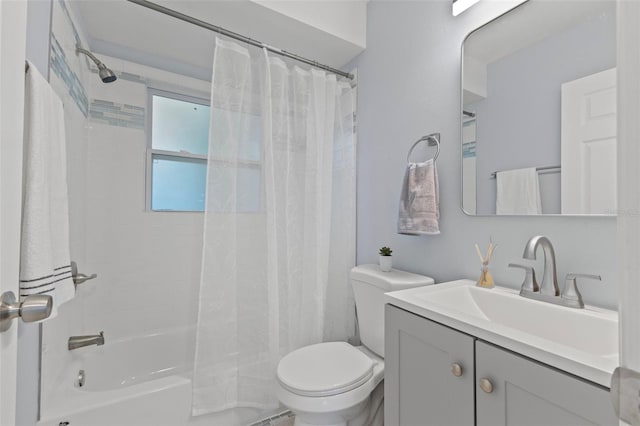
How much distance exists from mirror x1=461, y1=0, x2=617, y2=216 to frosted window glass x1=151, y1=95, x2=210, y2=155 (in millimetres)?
1841

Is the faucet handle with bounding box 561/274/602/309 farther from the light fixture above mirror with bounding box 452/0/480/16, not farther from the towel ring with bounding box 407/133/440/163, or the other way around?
the light fixture above mirror with bounding box 452/0/480/16

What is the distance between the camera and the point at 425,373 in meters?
0.89

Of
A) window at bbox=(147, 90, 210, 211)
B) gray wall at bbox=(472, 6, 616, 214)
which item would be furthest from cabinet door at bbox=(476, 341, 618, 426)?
window at bbox=(147, 90, 210, 211)

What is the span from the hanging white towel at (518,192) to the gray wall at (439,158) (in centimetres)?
4

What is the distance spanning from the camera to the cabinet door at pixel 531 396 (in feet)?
1.83

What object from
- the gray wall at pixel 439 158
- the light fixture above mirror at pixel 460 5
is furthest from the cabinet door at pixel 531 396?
the light fixture above mirror at pixel 460 5

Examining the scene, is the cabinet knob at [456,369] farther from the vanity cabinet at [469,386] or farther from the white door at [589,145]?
the white door at [589,145]

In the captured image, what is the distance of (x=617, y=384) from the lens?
29 cm

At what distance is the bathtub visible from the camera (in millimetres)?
1155

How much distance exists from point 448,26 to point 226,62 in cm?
113

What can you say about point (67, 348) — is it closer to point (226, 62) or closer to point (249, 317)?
point (249, 317)

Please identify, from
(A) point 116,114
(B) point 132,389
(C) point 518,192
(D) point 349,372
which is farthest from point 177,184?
(C) point 518,192

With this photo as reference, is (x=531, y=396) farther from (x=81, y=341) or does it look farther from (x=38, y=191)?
(x=81, y=341)

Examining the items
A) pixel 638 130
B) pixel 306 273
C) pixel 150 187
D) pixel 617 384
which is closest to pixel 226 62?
pixel 150 187
